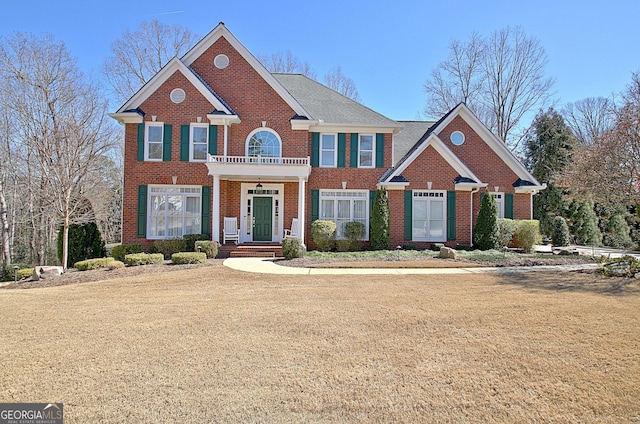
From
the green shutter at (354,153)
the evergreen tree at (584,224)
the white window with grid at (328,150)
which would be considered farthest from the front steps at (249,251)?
the evergreen tree at (584,224)

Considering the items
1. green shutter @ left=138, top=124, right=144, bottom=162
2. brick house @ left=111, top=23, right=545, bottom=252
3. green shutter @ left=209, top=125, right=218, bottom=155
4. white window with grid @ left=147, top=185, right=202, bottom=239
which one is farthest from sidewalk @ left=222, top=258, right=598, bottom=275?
green shutter @ left=138, top=124, right=144, bottom=162

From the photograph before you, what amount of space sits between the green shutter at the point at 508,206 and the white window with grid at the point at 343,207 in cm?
708

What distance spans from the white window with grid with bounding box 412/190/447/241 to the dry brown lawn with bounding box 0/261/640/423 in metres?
8.96

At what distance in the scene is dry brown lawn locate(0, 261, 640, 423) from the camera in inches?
128

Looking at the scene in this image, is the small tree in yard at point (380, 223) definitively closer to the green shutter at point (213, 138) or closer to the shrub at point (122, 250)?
the green shutter at point (213, 138)

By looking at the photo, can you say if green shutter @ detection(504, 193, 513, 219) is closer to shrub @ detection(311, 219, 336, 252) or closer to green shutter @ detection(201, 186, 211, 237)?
shrub @ detection(311, 219, 336, 252)

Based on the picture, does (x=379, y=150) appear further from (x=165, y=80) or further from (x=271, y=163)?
(x=165, y=80)

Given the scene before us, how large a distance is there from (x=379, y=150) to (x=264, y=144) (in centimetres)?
557

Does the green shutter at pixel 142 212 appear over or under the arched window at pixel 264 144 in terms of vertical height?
under

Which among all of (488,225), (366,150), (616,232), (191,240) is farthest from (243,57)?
(616,232)

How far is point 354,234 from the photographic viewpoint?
15742 mm

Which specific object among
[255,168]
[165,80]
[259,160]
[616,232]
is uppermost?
[165,80]

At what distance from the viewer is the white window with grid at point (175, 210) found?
15.8 metres

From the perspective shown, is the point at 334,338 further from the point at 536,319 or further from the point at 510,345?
the point at 536,319
